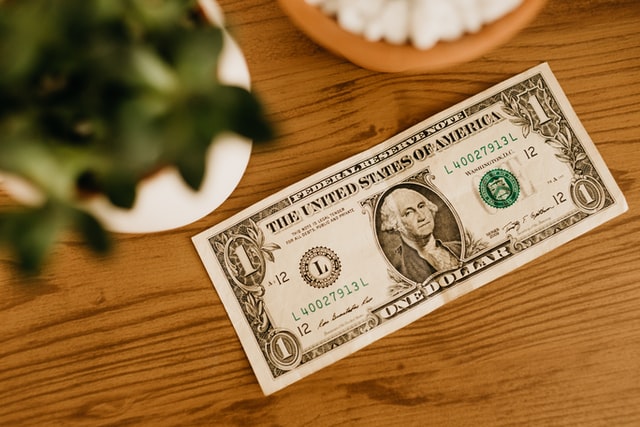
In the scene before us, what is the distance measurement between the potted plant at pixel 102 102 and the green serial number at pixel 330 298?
0.31 metres

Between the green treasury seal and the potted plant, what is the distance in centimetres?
Result: 37

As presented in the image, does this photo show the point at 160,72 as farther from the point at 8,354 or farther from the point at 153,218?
the point at 8,354

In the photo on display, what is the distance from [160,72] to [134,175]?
→ 0.18 feet

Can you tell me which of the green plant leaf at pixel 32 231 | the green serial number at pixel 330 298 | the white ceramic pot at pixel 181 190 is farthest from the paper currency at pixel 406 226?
the green plant leaf at pixel 32 231

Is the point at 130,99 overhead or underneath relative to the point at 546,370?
overhead

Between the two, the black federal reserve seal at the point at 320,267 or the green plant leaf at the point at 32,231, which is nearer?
the green plant leaf at the point at 32,231

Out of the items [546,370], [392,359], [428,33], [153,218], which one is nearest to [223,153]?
[153,218]

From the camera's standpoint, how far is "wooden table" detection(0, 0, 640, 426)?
0.53 metres

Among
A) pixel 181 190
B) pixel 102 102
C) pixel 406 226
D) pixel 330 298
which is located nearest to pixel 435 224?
pixel 406 226

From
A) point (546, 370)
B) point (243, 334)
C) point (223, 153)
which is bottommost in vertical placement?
point (546, 370)

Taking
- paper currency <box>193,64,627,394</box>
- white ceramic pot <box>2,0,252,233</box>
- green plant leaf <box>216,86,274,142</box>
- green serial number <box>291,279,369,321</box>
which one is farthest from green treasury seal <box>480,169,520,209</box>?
green plant leaf <box>216,86,274,142</box>

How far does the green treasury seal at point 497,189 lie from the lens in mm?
563

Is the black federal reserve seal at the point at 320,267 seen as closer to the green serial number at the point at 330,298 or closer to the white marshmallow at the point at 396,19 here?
the green serial number at the point at 330,298

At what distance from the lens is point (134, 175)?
10.4 inches
